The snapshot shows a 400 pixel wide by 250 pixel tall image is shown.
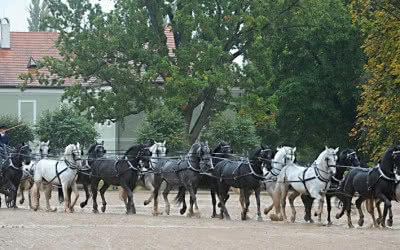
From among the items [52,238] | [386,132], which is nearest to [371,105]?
[386,132]

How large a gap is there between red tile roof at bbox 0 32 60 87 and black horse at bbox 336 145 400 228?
4474 centimetres

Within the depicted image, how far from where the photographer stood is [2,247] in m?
20.2

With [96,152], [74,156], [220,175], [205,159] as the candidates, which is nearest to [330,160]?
[220,175]

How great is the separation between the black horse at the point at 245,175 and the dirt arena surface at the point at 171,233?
67cm

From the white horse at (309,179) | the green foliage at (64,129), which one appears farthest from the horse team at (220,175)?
the green foliage at (64,129)

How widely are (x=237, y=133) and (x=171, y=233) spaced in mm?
31961

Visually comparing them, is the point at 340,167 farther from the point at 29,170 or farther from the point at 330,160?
the point at 29,170

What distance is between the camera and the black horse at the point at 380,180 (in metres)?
27.4

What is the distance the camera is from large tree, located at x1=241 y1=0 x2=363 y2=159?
59.8 m

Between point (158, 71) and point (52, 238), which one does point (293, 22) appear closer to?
point (158, 71)

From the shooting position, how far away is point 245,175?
102 feet

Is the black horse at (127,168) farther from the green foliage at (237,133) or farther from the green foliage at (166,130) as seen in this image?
the green foliage at (237,133)

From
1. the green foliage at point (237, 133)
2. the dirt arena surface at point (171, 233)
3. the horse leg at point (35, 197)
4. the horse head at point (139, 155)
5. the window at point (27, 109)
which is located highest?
the window at point (27, 109)

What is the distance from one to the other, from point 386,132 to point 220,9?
17.7 metres
